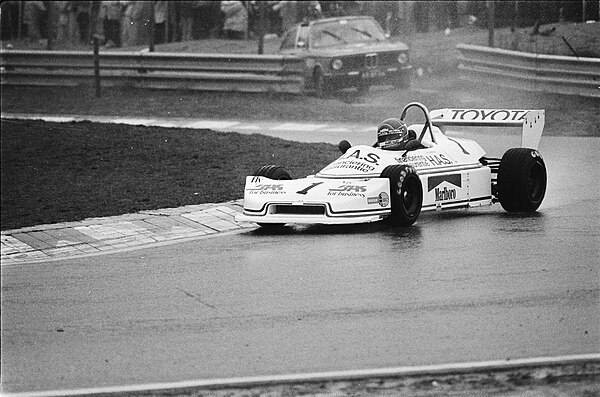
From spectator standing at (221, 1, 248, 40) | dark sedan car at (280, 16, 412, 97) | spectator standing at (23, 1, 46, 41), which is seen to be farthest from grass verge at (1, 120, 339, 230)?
spectator standing at (23, 1, 46, 41)

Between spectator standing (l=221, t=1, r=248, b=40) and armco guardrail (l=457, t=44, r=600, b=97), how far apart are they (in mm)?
5267

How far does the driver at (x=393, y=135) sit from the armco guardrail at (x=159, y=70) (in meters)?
10.8

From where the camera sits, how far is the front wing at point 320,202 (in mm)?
10789

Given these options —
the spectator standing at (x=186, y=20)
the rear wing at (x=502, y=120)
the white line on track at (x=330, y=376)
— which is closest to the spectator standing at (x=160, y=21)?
the spectator standing at (x=186, y=20)

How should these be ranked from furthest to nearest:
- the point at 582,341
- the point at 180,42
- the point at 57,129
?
the point at 180,42, the point at 57,129, the point at 582,341

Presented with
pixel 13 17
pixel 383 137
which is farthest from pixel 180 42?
pixel 383 137

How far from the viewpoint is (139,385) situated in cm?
612

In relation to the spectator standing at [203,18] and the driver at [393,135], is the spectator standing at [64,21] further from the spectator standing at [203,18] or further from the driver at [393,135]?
the driver at [393,135]

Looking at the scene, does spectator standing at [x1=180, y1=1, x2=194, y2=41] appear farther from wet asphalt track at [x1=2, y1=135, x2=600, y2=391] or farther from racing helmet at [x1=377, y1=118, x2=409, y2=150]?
wet asphalt track at [x1=2, y1=135, x2=600, y2=391]

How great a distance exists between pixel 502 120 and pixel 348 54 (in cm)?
953

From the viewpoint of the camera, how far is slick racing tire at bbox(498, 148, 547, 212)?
1176cm

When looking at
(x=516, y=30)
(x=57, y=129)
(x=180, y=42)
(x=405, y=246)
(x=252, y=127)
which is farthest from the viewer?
(x=180, y=42)

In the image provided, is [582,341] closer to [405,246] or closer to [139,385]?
[139,385]

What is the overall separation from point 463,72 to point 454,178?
1034cm
